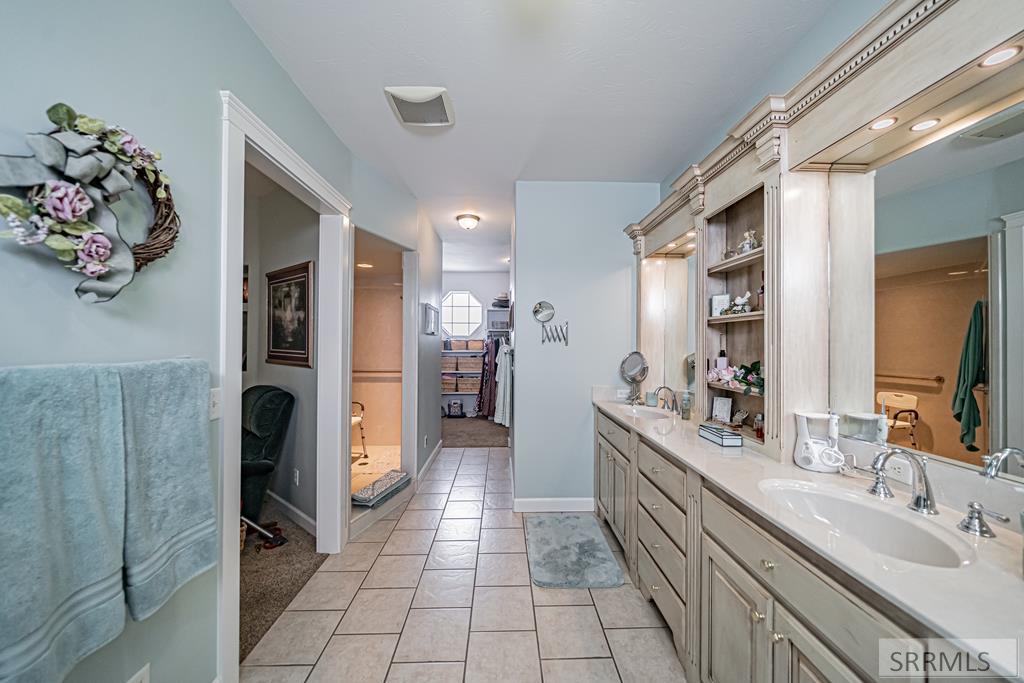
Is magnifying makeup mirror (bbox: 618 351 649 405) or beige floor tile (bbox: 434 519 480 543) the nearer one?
beige floor tile (bbox: 434 519 480 543)

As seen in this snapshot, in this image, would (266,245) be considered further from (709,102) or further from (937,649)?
(937,649)

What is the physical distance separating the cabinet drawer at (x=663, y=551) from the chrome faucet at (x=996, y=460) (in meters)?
0.97

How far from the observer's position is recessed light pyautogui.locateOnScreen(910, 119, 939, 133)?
1180 mm

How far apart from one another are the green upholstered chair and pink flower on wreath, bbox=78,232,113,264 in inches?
74.6

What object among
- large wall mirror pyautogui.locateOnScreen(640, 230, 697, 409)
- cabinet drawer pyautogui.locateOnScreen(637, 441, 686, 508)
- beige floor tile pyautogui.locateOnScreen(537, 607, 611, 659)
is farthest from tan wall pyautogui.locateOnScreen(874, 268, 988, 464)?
beige floor tile pyautogui.locateOnScreen(537, 607, 611, 659)

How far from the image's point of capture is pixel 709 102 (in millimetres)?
2090

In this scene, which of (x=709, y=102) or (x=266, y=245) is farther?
(x=266, y=245)

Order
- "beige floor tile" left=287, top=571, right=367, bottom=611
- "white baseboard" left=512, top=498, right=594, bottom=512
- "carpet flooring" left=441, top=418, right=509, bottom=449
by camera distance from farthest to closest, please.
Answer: "carpet flooring" left=441, top=418, right=509, bottom=449, "white baseboard" left=512, top=498, right=594, bottom=512, "beige floor tile" left=287, top=571, right=367, bottom=611

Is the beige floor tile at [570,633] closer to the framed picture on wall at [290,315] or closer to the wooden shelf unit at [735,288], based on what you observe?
the wooden shelf unit at [735,288]

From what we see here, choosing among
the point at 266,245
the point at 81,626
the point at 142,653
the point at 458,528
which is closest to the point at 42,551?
the point at 81,626

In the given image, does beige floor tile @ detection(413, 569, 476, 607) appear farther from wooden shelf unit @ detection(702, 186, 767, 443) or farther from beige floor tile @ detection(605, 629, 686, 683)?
wooden shelf unit @ detection(702, 186, 767, 443)

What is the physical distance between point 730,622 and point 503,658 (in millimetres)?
998

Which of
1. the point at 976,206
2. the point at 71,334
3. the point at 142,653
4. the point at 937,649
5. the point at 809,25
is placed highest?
the point at 809,25

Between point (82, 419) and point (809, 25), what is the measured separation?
280cm
